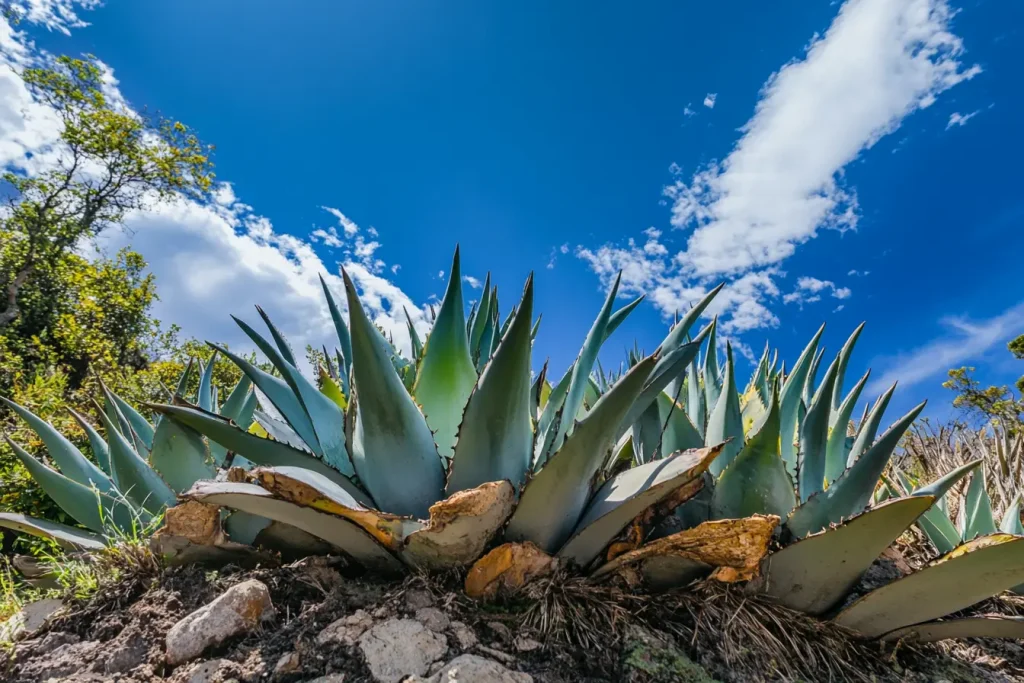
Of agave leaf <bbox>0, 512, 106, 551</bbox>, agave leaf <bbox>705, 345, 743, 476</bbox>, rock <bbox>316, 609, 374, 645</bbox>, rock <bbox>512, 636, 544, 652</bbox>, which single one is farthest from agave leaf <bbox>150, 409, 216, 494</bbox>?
agave leaf <bbox>705, 345, 743, 476</bbox>

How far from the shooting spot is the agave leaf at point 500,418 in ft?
3.81

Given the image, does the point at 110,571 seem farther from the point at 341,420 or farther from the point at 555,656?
the point at 555,656

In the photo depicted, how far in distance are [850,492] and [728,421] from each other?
334 mm

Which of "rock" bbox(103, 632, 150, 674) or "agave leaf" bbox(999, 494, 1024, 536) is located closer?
"rock" bbox(103, 632, 150, 674)

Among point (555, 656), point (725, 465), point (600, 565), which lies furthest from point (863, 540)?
point (555, 656)

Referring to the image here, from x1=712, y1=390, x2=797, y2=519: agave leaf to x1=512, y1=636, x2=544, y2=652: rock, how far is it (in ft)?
1.90

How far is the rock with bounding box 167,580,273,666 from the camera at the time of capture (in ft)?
3.75

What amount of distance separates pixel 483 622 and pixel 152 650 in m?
0.76

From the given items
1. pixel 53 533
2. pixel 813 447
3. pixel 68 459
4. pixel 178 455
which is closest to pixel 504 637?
pixel 813 447

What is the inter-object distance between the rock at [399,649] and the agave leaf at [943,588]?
1.02 meters

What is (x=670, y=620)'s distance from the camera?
1.28 m

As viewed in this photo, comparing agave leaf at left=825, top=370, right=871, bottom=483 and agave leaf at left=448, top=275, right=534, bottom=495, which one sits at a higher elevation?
agave leaf at left=825, top=370, right=871, bottom=483

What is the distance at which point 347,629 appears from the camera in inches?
45.3

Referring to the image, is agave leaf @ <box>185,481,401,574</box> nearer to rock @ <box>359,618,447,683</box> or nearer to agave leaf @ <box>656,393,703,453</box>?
rock @ <box>359,618,447,683</box>
